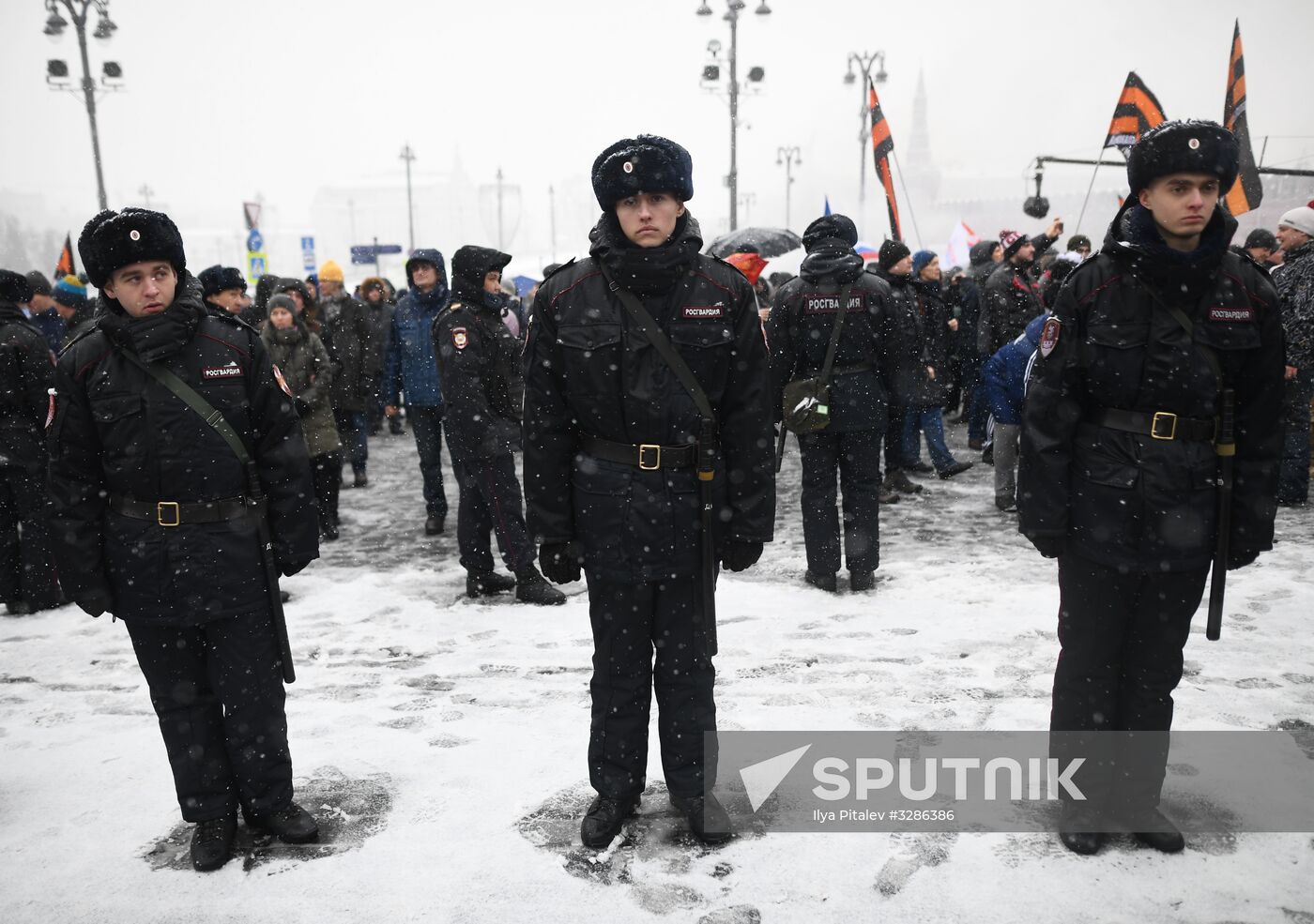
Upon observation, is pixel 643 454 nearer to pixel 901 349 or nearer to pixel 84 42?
pixel 901 349

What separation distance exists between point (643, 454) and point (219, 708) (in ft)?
5.76

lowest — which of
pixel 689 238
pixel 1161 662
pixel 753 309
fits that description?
pixel 1161 662

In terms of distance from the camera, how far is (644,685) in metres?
3.17

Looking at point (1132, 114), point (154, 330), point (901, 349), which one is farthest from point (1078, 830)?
point (1132, 114)

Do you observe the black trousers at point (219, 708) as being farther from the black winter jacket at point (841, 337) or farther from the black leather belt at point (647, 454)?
the black winter jacket at point (841, 337)

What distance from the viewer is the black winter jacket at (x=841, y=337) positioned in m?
5.76

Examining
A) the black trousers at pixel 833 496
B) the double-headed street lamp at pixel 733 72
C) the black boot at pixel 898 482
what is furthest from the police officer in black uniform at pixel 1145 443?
the double-headed street lamp at pixel 733 72

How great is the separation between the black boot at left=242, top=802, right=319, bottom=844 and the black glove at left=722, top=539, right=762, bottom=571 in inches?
68.8

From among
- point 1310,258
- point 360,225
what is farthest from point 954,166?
point 1310,258

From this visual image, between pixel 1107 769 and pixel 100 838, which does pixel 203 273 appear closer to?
pixel 100 838

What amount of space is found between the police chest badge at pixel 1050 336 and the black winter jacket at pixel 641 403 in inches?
35.5

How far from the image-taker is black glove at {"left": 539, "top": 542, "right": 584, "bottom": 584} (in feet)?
10.2

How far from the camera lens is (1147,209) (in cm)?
287

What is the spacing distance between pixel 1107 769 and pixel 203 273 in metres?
6.03
